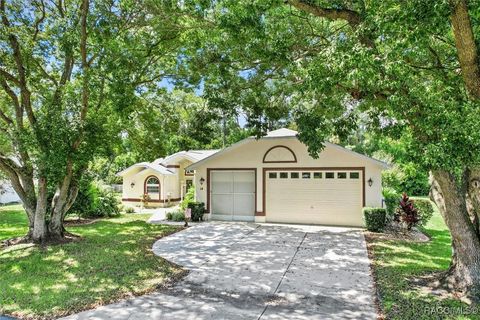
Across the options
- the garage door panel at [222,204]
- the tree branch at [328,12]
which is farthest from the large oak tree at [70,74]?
the garage door panel at [222,204]

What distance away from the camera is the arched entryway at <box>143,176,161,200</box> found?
2264 cm

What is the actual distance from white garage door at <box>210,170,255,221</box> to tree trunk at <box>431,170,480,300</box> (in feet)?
32.7

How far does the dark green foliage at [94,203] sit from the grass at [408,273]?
12.0m

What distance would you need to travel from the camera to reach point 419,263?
811 centimetres

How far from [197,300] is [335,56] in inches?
187

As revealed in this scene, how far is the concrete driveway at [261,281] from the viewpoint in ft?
17.4

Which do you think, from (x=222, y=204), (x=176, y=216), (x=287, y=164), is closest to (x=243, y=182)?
(x=222, y=204)

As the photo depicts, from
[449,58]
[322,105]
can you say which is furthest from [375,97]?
[322,105]

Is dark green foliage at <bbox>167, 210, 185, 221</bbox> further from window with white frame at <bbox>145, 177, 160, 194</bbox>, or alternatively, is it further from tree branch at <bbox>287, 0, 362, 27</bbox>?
tree branch at <bbox>287, 0, 362, 27</bbox>

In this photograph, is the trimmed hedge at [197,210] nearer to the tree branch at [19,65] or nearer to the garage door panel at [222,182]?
the garage door panel at [222,182]

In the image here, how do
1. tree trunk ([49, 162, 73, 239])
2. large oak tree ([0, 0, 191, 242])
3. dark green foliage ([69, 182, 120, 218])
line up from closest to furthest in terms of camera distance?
large oak tree ([0, 0, 191, 242]) < tree trunk ([49, 162, 73, 239]) < dark green foliage ([69, 182, 120, 218])

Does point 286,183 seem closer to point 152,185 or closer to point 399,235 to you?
point 399,235

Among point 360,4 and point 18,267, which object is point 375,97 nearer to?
point 360,4

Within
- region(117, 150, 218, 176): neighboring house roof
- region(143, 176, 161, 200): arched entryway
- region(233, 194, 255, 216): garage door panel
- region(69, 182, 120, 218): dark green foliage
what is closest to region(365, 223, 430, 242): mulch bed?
region(233, 194, 255, 216): garage door panel
